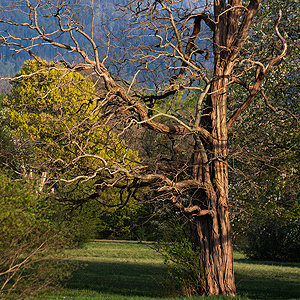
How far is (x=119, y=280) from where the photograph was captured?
15.2m

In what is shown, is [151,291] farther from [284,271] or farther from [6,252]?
[284,271]

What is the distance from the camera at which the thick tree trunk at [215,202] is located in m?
9.70

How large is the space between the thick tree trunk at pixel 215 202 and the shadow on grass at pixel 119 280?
5.81 feet

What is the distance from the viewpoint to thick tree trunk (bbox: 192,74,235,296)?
970 cm

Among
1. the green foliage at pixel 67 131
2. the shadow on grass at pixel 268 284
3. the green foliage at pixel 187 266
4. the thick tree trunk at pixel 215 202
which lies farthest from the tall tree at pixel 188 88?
the shadow on grass at pixel 268 284

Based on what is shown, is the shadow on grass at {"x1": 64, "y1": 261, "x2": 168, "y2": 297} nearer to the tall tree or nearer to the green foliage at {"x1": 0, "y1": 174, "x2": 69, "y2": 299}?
the tall tree

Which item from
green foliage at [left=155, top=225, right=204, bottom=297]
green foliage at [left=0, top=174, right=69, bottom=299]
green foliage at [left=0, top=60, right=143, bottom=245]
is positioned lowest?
green foliage at [left=155, top=225, right=204, bottom=297]

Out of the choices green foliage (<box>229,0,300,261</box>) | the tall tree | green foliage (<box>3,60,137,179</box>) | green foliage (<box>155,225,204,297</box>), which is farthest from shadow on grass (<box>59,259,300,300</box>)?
green foliage (<box>3,60,137,179</box>)

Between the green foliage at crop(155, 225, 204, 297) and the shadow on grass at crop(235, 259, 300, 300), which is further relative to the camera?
the shadow on grass at crop(235, 259, 300, 300)

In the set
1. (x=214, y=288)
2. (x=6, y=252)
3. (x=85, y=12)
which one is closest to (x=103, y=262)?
(x=214, y=288)

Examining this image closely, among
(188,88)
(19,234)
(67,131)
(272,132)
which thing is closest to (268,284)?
(272,132)

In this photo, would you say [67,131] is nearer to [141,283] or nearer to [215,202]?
[215,202]

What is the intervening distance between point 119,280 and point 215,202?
23.4 ft

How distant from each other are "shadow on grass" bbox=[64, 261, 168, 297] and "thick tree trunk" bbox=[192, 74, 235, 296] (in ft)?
5.81
